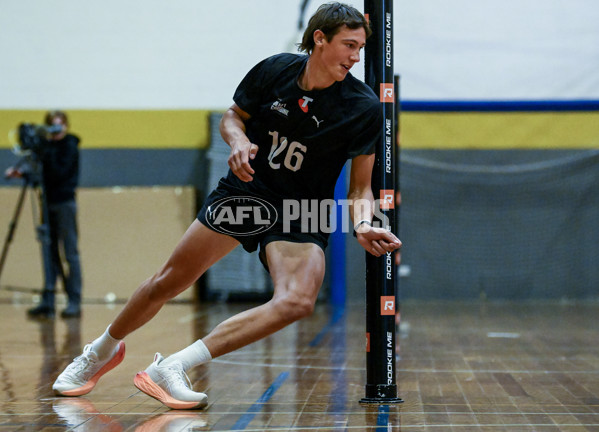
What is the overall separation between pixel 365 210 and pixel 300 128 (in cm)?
44

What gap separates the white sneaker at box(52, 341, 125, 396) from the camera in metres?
4.12

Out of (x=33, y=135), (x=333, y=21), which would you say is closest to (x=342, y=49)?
(x=333, y=21)

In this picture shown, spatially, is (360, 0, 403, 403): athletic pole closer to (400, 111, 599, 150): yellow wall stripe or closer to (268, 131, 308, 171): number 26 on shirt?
(268, 131, 308, 171): number 26 on shirt

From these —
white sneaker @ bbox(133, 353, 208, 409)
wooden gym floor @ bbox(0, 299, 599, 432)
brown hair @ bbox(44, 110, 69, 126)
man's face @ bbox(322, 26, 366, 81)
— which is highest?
brown hair @ bbox(44, 110, 69, 126)

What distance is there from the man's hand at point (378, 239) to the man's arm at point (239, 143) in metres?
0.49

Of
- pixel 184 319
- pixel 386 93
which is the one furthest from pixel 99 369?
pixel 184 319

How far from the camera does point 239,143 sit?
137 inches

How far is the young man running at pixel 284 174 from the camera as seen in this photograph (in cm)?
361

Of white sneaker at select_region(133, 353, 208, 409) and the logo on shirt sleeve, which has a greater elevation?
the logo on shirt sleeve

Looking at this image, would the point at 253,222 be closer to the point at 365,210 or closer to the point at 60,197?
the point at 365,210

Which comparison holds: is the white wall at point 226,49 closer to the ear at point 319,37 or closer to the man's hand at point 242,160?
the ear at point 319,37

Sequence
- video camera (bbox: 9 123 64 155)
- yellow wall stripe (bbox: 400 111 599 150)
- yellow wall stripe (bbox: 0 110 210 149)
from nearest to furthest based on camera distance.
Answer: video camera (bbox: 9 123 64 155) → yellow wall stripe (bbox: 400 111 599 150) → yellow wall stripe (bbox: 0 110 210 149)

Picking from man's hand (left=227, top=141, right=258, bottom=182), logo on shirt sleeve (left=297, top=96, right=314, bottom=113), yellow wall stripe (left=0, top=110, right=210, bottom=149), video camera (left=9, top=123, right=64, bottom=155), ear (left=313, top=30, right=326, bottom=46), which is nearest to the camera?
man's hand (left=227, top=141, right=258, bottom=182)

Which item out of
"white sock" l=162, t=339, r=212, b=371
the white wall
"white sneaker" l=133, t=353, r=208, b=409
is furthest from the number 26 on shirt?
the white wall
